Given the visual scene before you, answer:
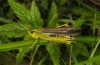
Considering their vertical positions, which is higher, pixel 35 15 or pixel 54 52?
pixel 35 15

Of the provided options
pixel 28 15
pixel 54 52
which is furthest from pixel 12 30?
pixel 54 52

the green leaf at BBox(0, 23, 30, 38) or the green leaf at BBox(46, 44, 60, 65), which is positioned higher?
the green leaf at BBox(0, 23, 30, 38)

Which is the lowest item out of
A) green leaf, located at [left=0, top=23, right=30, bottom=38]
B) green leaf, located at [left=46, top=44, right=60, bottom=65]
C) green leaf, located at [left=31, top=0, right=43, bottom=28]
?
green leaf, located at [left=46, top=44, right=60, bottom=65]

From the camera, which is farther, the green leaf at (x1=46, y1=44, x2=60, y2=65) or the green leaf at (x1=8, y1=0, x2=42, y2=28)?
the green leaf at (x1=8, y1=0, x2=42, y2=28)

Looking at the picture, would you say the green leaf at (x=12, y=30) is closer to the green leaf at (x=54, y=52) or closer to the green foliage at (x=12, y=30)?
the green foliage at (x=12, y=30)

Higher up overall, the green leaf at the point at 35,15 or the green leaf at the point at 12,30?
the green leaf at the point at 35,15

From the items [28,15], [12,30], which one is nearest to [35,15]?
[28,15]

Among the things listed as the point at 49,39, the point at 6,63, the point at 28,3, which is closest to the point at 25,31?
the point at 49,39

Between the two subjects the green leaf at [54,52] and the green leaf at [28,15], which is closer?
the green leaf at [54,52]

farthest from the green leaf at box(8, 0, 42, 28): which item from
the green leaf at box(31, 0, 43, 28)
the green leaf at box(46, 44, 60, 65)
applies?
the green leaf at box(46, 44, 60, 65)

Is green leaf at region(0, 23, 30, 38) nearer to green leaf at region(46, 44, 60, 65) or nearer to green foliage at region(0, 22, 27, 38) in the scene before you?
green foliage at region(0, 22, 27, 38)

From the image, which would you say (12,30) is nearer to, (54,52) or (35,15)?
(35,15)

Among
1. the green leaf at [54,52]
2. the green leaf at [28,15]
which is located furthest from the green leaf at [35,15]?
the green leaf at [54,52]
